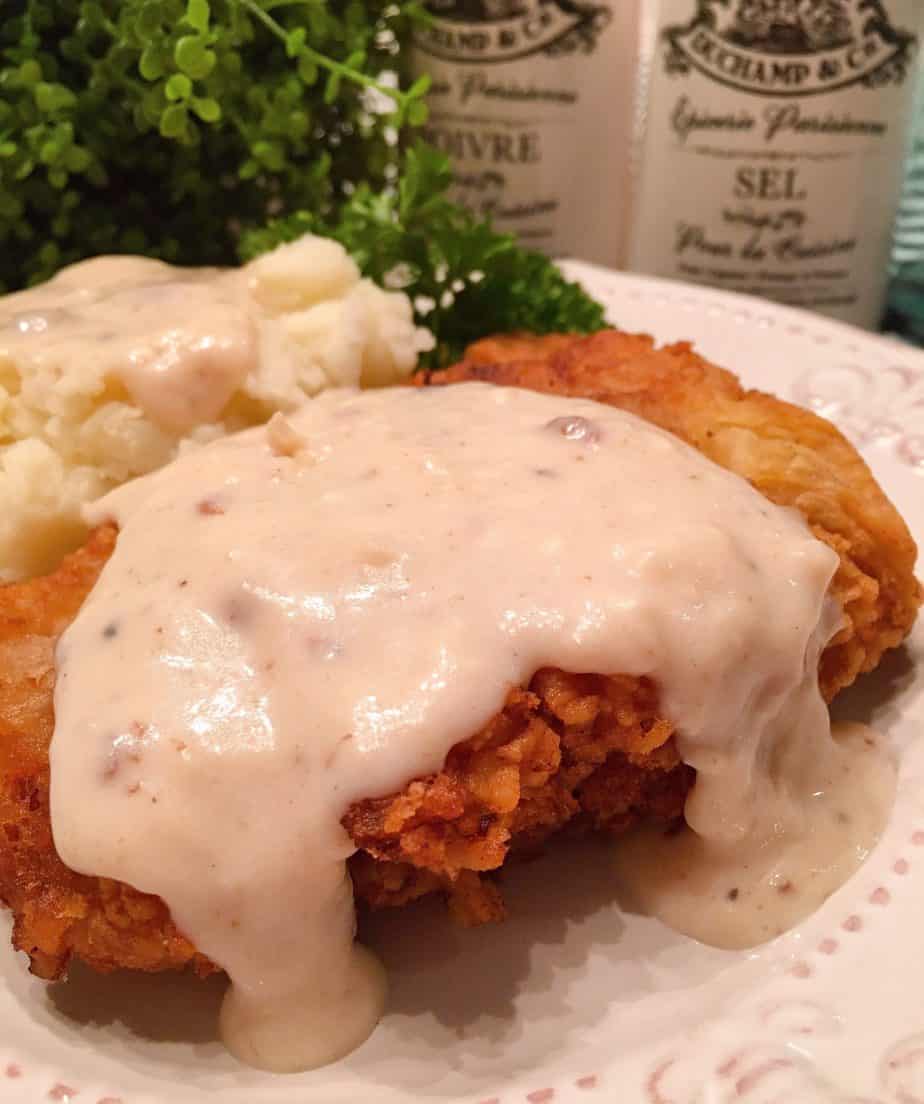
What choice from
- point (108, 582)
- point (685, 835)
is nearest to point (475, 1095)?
point (685, 835)

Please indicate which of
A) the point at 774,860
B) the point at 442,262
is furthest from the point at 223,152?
the point at 774,860

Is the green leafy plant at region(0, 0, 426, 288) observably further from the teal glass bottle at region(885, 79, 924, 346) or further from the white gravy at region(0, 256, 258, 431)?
the teal glass bottle at region(885, 79, 924, 346)

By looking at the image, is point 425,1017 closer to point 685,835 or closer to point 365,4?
point 685,835

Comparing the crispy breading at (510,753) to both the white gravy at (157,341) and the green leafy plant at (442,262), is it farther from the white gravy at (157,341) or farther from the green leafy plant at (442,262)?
the green leafy plant at (442,262)

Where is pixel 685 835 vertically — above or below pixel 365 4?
below

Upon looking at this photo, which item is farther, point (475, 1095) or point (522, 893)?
point (522, 893)

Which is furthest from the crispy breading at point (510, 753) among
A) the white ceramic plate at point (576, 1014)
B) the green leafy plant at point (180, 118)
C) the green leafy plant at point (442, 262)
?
the green leafy plant at point (180, 118)

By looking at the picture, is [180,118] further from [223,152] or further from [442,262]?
[442,262]
